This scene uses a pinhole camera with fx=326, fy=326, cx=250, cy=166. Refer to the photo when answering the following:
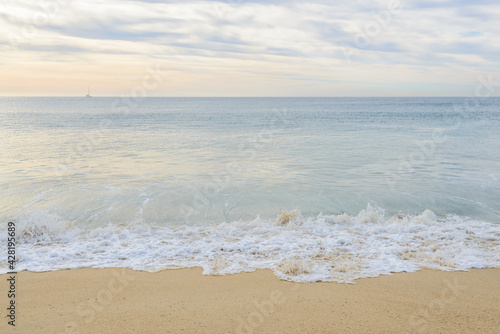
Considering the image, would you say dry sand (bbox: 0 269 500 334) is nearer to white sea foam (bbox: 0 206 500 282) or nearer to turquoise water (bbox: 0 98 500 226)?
white sea foam (bbox: 0 206 500 282)

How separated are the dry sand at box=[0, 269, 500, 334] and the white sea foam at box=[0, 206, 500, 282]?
1.27 feet

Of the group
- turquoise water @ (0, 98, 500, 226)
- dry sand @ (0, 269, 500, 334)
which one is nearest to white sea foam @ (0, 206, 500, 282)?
dry sand @ (0, 269, 500, 334)

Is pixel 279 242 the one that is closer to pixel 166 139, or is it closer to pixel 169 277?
pixel 169 277

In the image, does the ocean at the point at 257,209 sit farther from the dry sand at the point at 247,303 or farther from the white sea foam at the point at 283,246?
the dry sand at the point at 247,303

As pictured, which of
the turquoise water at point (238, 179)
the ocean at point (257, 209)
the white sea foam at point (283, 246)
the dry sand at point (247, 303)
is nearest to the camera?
the dry sand at point (247, 303)

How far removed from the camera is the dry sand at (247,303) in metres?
4.29

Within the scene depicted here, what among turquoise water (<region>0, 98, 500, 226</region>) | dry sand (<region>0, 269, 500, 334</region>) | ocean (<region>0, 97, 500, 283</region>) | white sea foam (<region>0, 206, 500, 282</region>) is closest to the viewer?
dry sand (<region>0, 269, 500, 334</region>)

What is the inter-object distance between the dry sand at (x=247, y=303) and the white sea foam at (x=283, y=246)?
39cm

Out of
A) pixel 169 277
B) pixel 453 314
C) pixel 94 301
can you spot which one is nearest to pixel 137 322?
pixel 94 301

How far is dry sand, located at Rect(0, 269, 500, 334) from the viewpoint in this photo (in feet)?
14.1

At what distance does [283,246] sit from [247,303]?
2.45m

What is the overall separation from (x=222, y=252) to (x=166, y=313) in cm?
247

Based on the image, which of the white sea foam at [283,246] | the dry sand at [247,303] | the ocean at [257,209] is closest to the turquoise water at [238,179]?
the ocean at [257,209]

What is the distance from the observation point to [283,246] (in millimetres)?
7164
